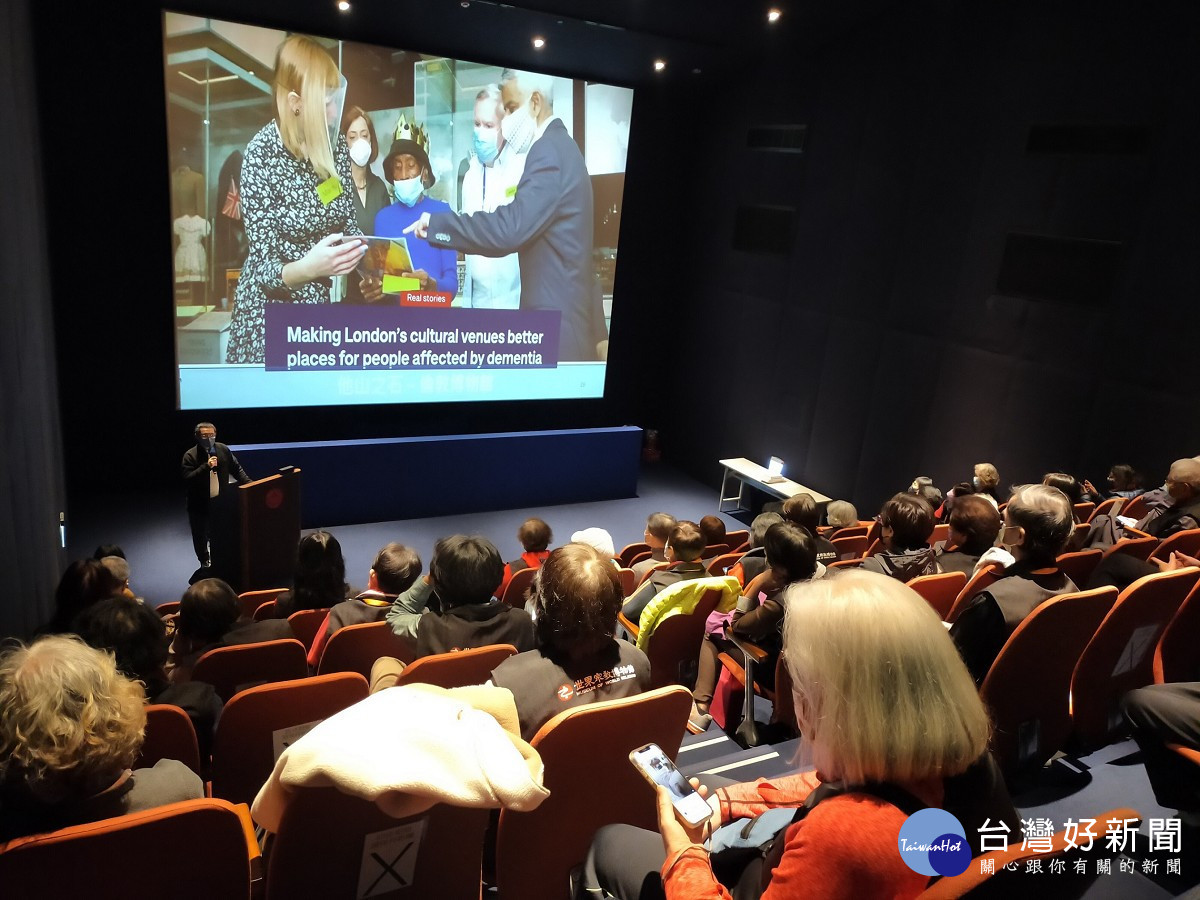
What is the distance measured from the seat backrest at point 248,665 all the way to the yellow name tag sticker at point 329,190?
5522mm

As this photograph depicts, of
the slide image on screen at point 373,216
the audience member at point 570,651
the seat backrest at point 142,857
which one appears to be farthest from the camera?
the slide image on screen at point 373,216

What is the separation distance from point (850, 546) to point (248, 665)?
139 inches

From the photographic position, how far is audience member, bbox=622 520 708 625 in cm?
343

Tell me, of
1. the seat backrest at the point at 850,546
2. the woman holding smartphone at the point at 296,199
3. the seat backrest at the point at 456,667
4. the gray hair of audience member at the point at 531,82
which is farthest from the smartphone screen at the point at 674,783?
the gray hair of audience member at the point at 531,82

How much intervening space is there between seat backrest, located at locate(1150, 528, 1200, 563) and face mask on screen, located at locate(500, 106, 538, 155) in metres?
6.52

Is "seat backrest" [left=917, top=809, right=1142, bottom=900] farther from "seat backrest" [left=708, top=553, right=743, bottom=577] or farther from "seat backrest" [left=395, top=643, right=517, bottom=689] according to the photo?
"seat backrest" [left=708, top=553, right=743, bottom=577]

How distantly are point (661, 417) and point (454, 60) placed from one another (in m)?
4.86

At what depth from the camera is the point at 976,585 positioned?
2918 mm

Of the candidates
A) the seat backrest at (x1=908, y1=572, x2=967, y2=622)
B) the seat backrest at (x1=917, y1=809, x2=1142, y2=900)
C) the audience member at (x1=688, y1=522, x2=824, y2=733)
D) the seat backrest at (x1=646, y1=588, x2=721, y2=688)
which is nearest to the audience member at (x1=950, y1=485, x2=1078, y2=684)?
the seat backrest at (x1=908, y1=572, x2=967, y2=622)

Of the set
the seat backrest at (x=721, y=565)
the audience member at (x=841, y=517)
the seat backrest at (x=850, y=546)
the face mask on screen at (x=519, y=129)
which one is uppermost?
the face mask on screen at (x=519, y=129)

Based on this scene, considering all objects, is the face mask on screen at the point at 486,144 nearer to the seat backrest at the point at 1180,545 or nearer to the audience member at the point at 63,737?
A: the seat backrest at the point at 1180,545

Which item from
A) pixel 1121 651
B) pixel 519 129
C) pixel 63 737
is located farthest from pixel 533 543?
pixel 519 129

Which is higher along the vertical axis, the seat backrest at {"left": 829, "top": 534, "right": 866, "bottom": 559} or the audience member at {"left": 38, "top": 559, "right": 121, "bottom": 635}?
the audience member at {"left": 38, "top": 559, "right": 121, "bottom": 635}

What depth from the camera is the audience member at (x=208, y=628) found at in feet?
8.75
